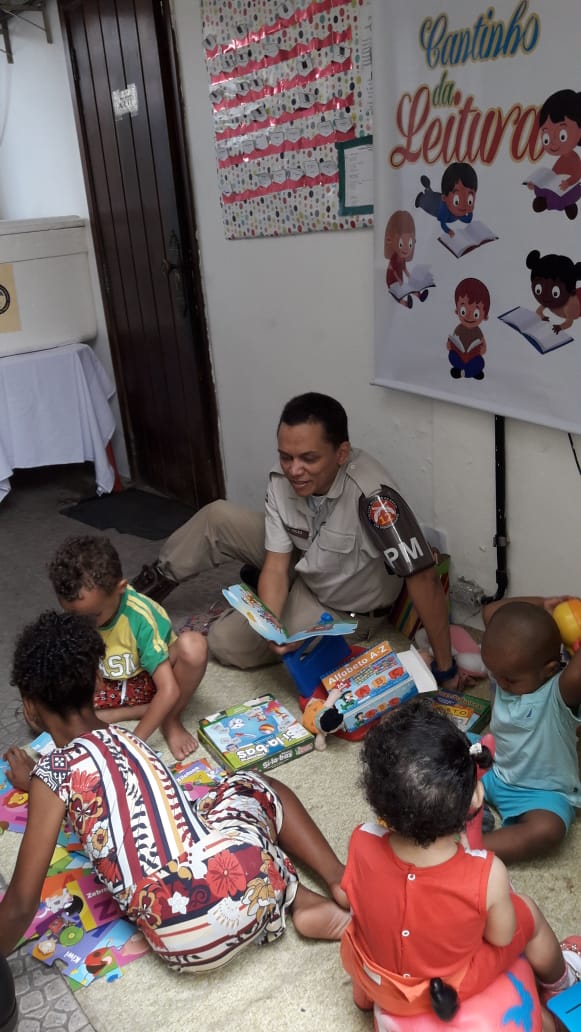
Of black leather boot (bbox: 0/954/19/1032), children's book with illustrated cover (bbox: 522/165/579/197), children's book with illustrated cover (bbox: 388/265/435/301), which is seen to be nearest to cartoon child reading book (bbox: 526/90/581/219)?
children's book with illustrated cover (bbox: 522/165/579/197)

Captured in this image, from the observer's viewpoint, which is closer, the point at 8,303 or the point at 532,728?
the point at 532,728

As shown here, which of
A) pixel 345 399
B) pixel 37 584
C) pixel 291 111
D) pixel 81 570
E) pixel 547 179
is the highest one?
pixel 291 111

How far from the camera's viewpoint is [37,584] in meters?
3.10

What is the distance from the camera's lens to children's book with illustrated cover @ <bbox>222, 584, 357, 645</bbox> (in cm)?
202

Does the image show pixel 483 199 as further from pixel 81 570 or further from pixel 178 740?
pixel 178 740

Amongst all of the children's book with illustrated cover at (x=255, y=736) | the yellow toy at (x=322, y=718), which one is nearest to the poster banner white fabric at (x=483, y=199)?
the yellow toy at (x=322, y=718)

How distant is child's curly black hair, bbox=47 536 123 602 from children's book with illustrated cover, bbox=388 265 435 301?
1060mm

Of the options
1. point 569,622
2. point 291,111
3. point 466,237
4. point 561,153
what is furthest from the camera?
point 291,111

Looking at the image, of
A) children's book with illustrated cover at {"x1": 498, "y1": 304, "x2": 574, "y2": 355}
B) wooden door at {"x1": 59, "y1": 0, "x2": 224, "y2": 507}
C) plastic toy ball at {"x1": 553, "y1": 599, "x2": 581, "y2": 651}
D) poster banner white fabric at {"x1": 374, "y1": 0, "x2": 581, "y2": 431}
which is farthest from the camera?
wooden door at {"x1": 59, "y1": 0, "x2": 224, "y2": 507}

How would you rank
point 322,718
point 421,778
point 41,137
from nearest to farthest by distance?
point 421,778
point 322,718
point 41,137

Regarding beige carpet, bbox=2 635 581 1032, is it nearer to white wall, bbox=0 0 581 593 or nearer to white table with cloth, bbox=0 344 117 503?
white wall, bbox=0 0 581 593

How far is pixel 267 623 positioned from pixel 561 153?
125cm

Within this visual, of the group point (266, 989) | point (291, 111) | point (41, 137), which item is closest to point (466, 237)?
point (291, 111)

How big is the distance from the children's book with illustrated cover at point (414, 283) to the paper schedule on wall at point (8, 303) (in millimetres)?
2134
